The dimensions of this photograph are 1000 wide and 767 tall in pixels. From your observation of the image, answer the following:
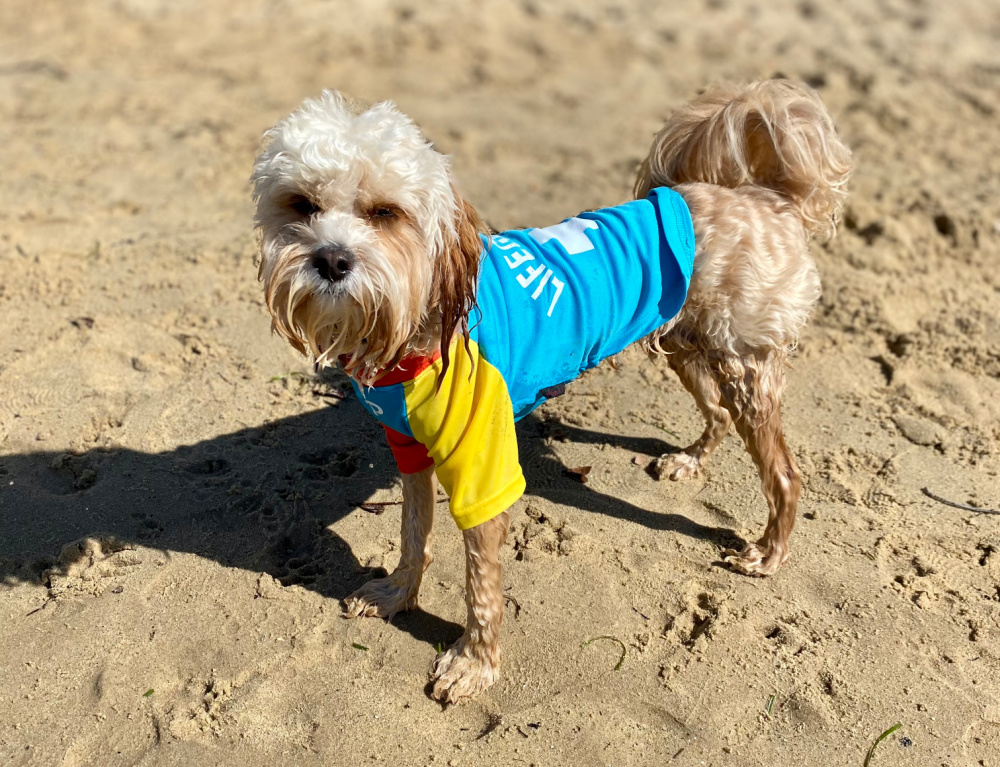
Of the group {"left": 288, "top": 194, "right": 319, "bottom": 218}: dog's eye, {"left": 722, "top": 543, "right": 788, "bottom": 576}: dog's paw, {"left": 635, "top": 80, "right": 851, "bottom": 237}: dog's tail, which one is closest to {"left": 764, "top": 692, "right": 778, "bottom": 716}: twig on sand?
{"left": 722, "top": 543, "right": 788, "bottom": 576}: dog's paw

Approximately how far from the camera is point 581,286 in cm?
322

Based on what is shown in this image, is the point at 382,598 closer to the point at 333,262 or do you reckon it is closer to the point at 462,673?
the point at 462,673

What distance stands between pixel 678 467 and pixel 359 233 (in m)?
2.26

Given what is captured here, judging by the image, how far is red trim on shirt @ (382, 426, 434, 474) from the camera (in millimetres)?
3189

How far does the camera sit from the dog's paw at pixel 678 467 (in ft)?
13.8

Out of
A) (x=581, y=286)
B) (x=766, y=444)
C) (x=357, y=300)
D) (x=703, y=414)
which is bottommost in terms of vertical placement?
(x=703, y=414)

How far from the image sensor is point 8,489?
3830 mm

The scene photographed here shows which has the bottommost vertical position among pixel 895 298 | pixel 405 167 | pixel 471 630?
pixel 471 630

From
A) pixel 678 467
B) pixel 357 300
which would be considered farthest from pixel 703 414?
pixel 357 300

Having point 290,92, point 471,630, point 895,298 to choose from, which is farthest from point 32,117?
point 895,298

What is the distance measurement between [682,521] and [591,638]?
871 mm

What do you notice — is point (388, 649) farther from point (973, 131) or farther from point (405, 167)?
point (973, 131)

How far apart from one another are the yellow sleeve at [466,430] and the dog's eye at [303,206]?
640mm

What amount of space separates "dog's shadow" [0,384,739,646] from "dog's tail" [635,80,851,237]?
1467 mm
